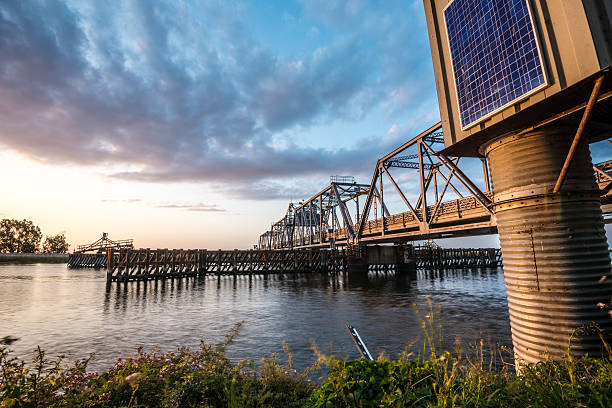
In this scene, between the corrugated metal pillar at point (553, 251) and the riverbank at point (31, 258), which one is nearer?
the corrugated metal pillar at point (553, 251)

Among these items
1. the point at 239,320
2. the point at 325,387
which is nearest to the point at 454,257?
the point at 239,320

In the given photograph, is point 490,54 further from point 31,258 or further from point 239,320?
point 31,258

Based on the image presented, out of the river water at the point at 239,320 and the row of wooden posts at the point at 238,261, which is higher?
the row of wooden posts at the point at 238,261

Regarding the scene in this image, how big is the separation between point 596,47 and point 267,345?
12763mm

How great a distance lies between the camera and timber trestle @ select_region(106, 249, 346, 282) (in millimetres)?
39469

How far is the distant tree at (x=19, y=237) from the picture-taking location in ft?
444

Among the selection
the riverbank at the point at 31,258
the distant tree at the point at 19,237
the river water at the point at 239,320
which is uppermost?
the distant tree at the point at 19,237

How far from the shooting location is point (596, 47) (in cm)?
574

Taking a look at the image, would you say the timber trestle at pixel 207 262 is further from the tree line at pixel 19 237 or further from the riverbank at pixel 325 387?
the tree line at pixel 19 237

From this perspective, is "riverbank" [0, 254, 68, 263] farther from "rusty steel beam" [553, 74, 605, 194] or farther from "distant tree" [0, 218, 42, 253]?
"rusty steel beam" [553, 74, 605, 194]

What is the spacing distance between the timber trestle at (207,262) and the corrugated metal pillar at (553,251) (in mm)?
42460

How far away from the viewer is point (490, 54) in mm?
7988

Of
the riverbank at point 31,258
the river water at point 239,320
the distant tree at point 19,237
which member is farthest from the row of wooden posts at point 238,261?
the distant tree at point 19,237

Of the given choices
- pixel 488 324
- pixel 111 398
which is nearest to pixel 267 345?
pixel 111 398
